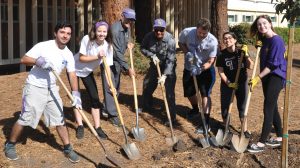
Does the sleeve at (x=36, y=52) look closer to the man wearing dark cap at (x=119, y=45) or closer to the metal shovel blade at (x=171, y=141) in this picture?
the man wearing dark cap at (x=119, y=45)

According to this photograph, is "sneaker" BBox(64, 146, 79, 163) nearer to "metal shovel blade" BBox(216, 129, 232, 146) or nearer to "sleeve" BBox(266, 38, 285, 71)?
"metal shovel blade" BBox(216, 129, 232, 146)

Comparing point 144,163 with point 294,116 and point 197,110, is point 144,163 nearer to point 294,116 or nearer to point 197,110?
point 197,110

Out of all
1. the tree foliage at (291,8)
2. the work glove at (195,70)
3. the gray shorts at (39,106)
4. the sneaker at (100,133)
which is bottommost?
the sneaker at (100,133)

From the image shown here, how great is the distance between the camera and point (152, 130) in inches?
265

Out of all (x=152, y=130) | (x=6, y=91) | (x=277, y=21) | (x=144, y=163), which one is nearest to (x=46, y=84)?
(x=144, y=163)

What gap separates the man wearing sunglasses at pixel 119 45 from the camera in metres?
6.54

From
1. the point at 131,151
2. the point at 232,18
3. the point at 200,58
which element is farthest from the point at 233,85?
the point at 232,18

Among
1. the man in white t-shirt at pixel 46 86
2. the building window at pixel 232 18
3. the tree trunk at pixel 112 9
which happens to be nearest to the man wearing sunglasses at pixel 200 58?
the man in white t-shirt at pixel 46 86

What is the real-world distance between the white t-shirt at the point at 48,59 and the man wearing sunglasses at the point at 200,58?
1914 millimetres

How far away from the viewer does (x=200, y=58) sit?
656 centimetres

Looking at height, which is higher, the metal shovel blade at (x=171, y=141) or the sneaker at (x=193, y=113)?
the sneaker at (x=193, y=113)

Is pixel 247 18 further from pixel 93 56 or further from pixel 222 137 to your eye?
pixel 93 56

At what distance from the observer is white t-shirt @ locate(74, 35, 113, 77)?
19.6 feet

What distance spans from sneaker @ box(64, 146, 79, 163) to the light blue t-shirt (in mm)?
2138
